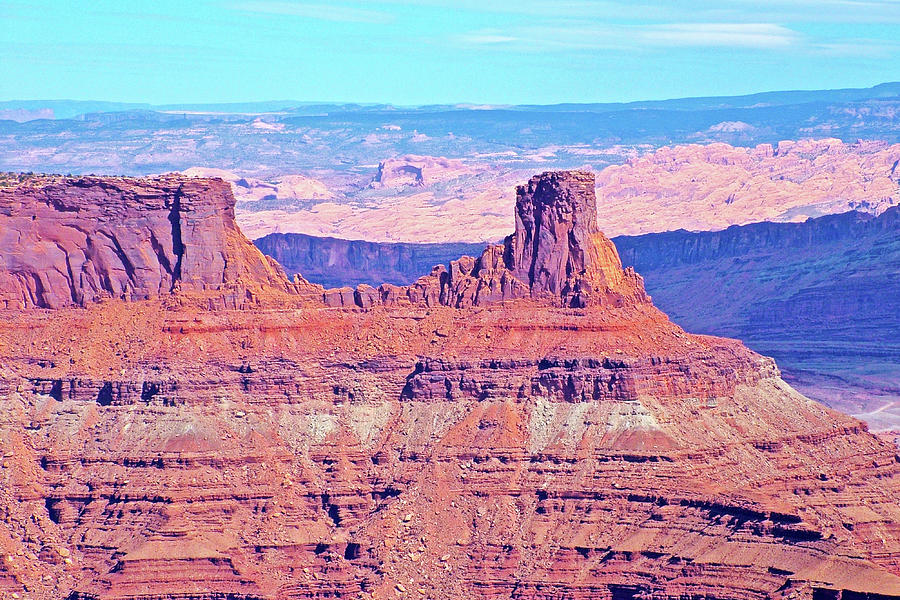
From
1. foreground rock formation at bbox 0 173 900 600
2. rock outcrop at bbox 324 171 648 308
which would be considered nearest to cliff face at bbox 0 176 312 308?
foreground rock formation at bbox 0 173 900 600

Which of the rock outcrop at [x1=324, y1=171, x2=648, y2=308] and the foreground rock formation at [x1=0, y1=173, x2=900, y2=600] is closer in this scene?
the foreground rock formation at [x1=0, y1=173, x2=900, y2=600]

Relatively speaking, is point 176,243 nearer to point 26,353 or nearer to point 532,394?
point 26,353

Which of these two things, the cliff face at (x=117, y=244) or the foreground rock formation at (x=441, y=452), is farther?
the cliff face at (x=117, y=244)

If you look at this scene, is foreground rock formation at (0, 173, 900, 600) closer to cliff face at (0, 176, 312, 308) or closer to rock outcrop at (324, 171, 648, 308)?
rock outcrop at (324, 171, 648, 308)

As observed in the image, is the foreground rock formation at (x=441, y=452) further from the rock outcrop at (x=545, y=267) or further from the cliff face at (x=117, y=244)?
the cliff face at (x=117, y=244)

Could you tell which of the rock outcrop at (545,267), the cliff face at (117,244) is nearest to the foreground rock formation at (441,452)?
the rock outcrop at (545,267)

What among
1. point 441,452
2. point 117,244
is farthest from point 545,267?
point 117,244
